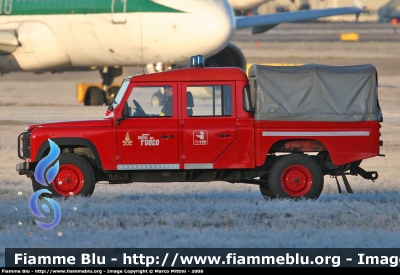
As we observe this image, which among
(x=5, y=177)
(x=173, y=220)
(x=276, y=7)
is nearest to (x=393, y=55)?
(x=5, y=177)

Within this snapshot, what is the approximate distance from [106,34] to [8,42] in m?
2.82

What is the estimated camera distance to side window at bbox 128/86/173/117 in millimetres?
11867

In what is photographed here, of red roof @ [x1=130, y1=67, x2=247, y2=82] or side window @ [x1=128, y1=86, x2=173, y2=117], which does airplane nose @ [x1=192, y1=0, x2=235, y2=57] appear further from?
red roof @ [x1=130, y1=67, x2=247, y2=82]

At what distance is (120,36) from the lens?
Result: 26.7m

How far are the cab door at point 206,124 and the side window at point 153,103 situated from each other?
0.19 meters

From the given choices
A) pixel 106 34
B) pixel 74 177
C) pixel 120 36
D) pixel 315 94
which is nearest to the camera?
pixel 74 177

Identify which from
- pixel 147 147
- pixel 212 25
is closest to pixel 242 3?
pixel 212 25

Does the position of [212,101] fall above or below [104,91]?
above

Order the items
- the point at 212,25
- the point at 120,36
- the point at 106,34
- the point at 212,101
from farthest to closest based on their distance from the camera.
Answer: the point at 106,34 < the point at 120,36 < the point at 212,25 < the point at 212,101

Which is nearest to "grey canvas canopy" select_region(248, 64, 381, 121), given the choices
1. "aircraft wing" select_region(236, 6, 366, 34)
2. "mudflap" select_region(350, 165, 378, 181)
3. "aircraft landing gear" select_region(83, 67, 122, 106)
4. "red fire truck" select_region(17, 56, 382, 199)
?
"red fire truck" select_region(17, 56, 382, 199)

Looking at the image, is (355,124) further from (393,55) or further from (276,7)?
(276,7)

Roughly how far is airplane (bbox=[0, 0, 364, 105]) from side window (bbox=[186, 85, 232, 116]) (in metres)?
14.1

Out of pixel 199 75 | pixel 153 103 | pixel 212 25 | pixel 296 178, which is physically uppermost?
pixel 212 25

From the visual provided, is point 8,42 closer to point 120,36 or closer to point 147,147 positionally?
point 120,36
